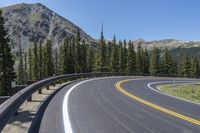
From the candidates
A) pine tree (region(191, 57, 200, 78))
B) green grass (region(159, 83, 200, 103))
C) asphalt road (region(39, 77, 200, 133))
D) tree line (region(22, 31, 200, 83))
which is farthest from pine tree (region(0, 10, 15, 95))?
pine tree (region(191, 57, 200, 78))

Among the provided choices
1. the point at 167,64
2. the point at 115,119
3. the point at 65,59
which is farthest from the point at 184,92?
the point at 167,64

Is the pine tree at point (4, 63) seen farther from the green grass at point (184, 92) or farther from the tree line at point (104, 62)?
the tree line at point (104, 62)

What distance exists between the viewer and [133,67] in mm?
102562

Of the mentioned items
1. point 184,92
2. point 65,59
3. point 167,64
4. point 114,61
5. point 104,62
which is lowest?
point 184,92

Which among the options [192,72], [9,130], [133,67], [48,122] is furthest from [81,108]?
[192,72]

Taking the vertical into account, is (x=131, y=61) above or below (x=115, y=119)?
above

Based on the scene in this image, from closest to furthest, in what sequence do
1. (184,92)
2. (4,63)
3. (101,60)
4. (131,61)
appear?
(184,92)
(4,63)
(101,60)
(131,61)

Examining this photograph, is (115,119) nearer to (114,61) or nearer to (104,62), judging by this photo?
(104,62)

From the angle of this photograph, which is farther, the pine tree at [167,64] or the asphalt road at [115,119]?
the pine tree at [167,64]

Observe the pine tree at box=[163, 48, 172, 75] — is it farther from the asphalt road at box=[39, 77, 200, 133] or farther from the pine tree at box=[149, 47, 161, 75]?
the asphalt road at box=[39, 77, 200, 133]

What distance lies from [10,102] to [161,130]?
4.43 meters

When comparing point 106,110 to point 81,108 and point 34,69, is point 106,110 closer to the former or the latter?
point 81,108

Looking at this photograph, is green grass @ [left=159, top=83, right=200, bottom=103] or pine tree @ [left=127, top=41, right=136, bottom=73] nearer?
green grass @ [left=159, top=83, right=200, bottom=103]

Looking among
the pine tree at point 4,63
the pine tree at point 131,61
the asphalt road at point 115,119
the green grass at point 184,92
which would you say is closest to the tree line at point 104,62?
the pine tree at point 131,61
